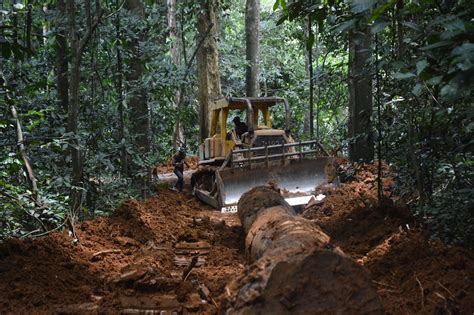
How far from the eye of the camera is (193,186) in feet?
40.6

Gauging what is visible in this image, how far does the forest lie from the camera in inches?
144

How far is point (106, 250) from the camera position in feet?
20.4

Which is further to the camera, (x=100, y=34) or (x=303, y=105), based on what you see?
(x=303, y=105)

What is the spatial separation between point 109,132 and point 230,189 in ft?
7.99

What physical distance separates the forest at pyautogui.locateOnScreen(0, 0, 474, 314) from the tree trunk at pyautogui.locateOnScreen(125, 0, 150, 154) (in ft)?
0.15

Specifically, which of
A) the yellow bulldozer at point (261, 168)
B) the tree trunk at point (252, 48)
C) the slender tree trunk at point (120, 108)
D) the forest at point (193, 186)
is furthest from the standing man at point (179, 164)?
the tree trunk at point (252, 48)

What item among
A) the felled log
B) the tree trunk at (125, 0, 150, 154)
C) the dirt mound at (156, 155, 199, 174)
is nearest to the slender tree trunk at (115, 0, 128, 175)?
the tree trunk at (125, 0, 150, 154)

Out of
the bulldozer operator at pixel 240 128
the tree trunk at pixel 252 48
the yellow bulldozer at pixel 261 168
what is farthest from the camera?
the tree trunk at pixel 252 48

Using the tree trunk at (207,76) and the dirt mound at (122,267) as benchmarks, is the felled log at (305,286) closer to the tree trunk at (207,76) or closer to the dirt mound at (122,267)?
the dirt mound at (122,267)

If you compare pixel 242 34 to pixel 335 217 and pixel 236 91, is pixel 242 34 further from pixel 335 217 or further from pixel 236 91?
pixel 335 217

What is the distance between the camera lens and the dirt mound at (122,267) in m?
4.31

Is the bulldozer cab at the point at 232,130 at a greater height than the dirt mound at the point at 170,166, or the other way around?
the bulldozer cab at the point at 232,130

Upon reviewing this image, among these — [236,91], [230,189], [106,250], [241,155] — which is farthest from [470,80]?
[236,91]

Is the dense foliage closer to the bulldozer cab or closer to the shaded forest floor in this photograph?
the shaded forest floor
